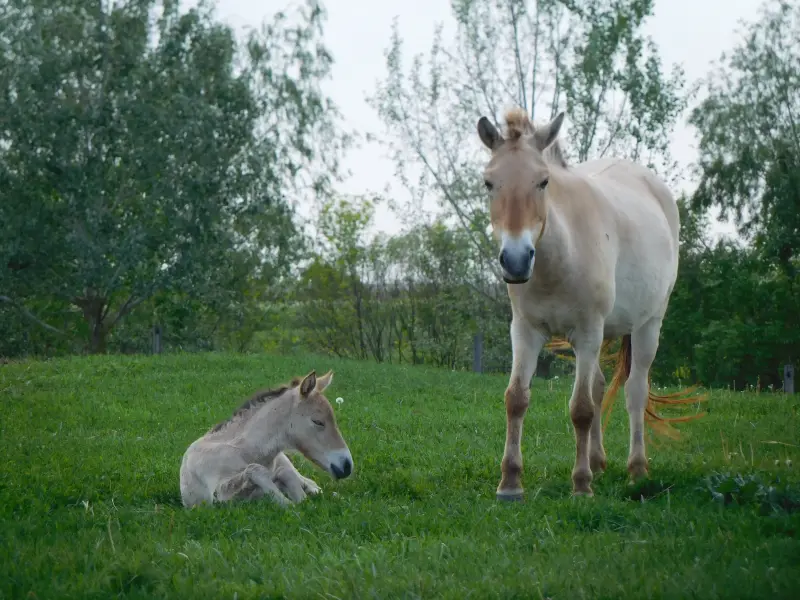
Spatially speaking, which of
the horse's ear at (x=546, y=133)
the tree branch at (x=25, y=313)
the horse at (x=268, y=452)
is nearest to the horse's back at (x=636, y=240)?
the horse's ear at (x=546, y=133)

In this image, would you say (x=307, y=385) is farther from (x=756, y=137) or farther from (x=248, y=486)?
(x=756, y=137)

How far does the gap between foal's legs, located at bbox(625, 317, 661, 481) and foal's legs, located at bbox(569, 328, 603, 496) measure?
3.51 feet

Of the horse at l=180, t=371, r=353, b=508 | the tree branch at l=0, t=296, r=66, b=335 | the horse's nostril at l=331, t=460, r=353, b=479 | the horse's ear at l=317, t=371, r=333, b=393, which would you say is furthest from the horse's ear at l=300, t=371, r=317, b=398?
the tree branch at l=0, t=296, r=66, b=335

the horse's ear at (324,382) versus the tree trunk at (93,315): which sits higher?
the tree trunk at (93,315)

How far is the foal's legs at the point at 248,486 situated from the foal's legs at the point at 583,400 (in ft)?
6.97

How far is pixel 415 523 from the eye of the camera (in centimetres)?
577

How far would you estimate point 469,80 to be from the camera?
27828mm

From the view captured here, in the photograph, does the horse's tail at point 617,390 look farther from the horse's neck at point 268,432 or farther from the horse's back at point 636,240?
the horse's neck at point 268,432

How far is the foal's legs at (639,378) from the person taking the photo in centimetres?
784

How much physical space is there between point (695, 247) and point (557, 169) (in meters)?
24.4

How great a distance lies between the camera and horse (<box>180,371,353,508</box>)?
6773 mm

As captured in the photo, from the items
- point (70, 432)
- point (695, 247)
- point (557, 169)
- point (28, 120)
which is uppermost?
point (28, 120)

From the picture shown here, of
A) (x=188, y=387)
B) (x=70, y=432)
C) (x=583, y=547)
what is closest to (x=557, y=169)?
(x=583, y=547)

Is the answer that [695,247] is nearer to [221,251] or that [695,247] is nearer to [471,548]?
[221,251]
